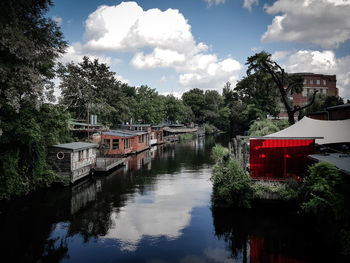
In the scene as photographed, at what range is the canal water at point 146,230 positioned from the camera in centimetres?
1177

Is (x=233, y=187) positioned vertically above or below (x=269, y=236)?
above

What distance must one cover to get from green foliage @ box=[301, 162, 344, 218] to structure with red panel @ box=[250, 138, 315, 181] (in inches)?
191

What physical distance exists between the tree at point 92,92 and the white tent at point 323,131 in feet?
114

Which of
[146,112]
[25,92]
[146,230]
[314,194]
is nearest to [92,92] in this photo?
[146,112]

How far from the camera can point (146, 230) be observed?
46.9 feet

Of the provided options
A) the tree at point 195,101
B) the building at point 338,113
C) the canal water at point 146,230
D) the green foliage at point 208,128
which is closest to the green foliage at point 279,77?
the building at point 338,113

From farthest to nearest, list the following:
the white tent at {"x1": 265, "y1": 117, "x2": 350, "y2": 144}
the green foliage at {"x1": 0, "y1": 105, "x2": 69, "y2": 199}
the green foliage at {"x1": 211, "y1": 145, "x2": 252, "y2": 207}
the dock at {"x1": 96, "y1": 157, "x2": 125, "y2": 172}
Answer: the dock at {"x1": 96, "y1": 157, "x2": 125, "y2": 172} → the green foliage at {"x1": 0, "y1": 105, "x2": 69, "y2": 199} → the white tent at {"x1": 265, "y1": 117, "x2": 350, "y2": 144} → the green foliage at {"x1": 211, "y1": 145, "x2": 252, "y2": 207}

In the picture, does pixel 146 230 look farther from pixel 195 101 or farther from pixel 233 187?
pixel 195 101

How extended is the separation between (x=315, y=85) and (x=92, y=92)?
202ft

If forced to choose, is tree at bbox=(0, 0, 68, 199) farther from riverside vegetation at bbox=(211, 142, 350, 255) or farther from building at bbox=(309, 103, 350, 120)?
→ building at bbox=(309, 103, 350, 120)

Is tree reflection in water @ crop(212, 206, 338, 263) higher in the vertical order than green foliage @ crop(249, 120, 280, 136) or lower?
lower

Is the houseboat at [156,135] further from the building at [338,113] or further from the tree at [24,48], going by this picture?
the tree at [24,48]

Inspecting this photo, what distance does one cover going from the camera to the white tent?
17198 mm

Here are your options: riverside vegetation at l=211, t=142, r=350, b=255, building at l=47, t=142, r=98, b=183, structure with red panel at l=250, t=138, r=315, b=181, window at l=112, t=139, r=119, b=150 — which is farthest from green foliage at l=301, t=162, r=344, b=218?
window at l=112, t=139, r=119, b=150
